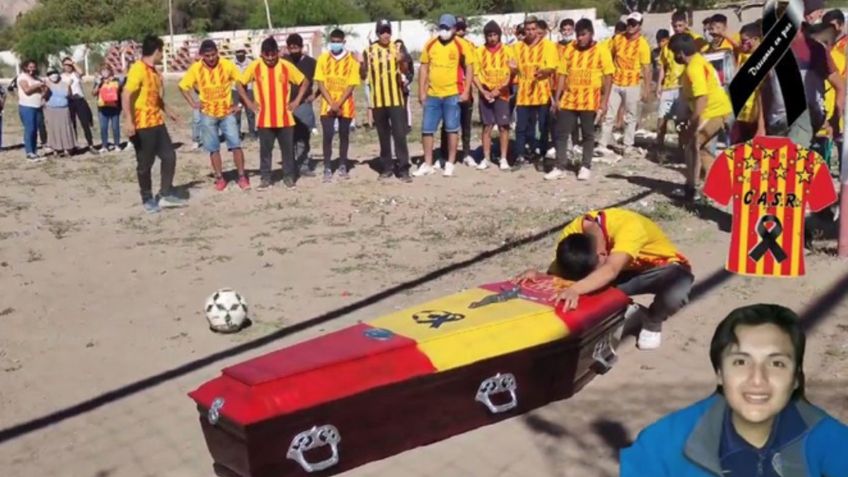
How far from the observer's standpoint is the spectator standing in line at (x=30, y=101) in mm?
15305

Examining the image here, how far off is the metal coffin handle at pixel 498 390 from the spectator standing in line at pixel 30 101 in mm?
12232

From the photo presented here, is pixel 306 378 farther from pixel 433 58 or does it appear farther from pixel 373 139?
pixel 373 139

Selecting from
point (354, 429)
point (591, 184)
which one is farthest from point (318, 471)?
point (591, 184)

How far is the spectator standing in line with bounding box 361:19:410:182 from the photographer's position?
11.9 meters

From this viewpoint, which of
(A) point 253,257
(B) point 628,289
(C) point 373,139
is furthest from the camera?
(C) point 373,139

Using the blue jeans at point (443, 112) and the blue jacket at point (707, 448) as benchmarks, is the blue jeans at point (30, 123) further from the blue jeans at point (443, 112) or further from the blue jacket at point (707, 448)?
the blue jacket at point (707, 448)

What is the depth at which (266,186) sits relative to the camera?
12.2m

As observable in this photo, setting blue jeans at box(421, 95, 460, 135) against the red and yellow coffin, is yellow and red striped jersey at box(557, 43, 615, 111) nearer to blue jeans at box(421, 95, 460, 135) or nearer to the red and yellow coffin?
blue jeans at box(421, 95, 460, 135)

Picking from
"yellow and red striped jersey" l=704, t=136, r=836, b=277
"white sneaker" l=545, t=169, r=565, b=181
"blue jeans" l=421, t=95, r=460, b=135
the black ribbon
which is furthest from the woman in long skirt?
the black ribbon

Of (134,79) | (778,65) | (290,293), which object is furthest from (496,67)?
(290,293)

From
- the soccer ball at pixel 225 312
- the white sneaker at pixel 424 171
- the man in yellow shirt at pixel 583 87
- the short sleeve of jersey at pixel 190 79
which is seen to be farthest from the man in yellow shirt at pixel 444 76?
the soccer ball at pixel 225 312

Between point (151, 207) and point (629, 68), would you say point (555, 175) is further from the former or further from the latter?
point (151, 207)

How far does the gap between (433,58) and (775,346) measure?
989cm

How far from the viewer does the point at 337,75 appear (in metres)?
12.2
